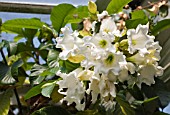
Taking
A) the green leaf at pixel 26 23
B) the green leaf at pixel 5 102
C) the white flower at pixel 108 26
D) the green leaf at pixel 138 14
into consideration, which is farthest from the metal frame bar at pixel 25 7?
the white flower at pixel 108 26

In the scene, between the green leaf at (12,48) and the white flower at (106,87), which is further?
the green leaf at (12,48)

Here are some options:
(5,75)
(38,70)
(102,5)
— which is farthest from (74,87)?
(102,5)

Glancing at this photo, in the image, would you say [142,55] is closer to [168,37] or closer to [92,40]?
[92,40]

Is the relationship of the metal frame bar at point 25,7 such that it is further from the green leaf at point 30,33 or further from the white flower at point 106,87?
the white flower at point 106,87

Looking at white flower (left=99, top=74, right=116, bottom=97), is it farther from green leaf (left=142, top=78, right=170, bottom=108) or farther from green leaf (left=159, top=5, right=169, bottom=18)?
green leaf (left=159, top=5, right=169, bottom=18)

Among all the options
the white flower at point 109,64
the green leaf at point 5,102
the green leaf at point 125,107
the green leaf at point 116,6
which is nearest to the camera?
the white flower at point 109,64
